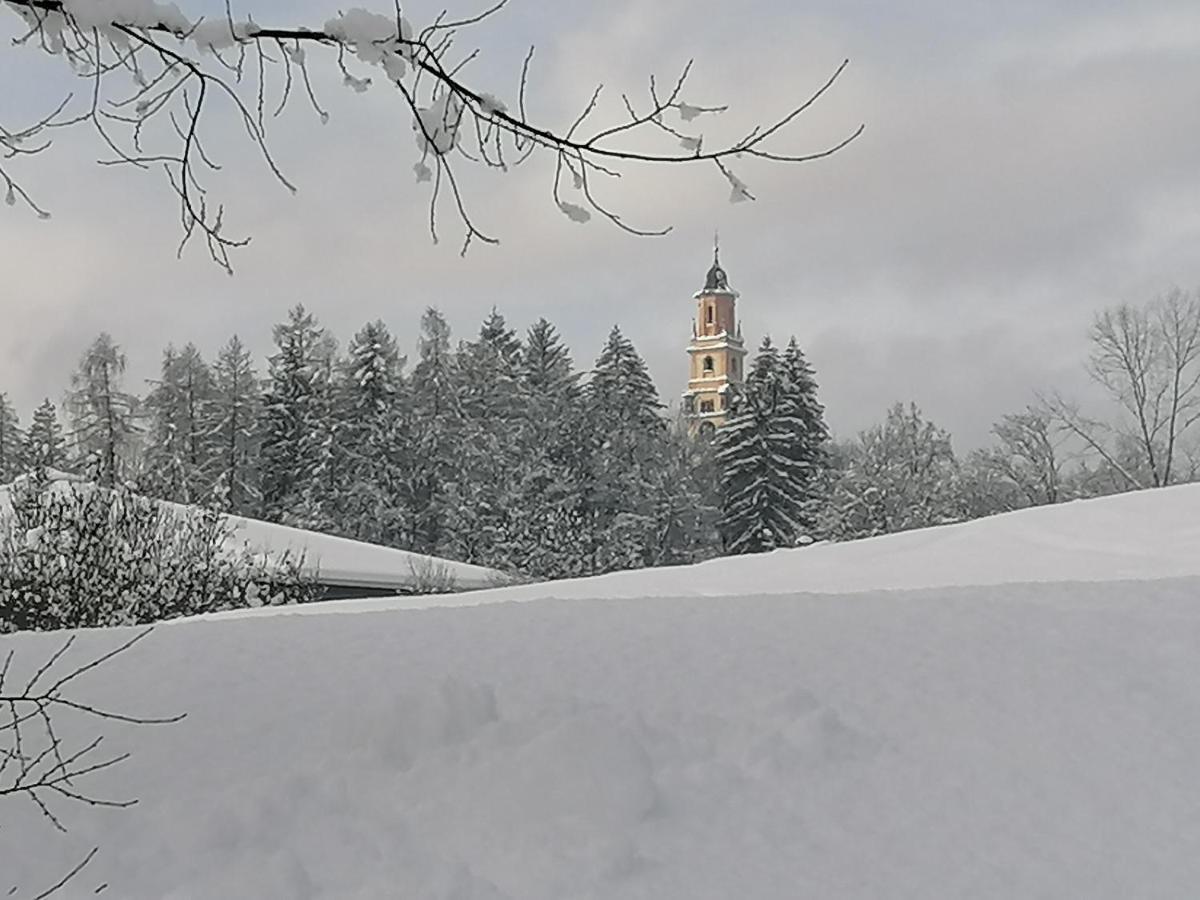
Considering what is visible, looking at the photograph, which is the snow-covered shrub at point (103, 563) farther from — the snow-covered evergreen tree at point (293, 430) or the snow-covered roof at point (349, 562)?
the snow-covered evergreen tree at point (293, 430)

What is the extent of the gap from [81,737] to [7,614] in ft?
28.5

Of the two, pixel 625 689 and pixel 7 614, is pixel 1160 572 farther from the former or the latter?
pixel 7 614

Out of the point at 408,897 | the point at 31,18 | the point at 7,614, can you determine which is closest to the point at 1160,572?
the point at 408,897

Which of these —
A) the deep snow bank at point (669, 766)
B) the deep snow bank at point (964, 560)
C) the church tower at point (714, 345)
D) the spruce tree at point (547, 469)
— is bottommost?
the deep snow bank at point (669, 766)

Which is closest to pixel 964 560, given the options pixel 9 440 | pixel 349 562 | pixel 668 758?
pixel 668 758

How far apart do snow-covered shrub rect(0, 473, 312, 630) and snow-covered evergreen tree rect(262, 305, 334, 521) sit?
17292mm

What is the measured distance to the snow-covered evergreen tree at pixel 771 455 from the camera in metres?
33.1

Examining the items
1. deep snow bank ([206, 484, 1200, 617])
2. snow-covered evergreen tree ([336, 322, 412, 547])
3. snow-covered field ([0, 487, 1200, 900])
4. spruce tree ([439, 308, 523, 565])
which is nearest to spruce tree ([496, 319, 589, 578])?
spruce tree ([439, 308, 523, 565])

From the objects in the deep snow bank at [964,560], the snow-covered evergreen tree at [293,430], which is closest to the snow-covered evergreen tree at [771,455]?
the snow-covered evergreen tree at [293,430]

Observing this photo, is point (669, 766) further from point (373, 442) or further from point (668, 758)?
point (373, 442)

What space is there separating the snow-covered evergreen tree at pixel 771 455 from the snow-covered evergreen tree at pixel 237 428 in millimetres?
14047

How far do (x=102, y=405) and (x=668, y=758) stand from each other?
113 feet

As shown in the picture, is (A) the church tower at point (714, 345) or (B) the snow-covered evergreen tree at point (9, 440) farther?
(A) the church tower at point (714, 345)

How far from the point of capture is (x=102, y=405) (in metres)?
33.9
